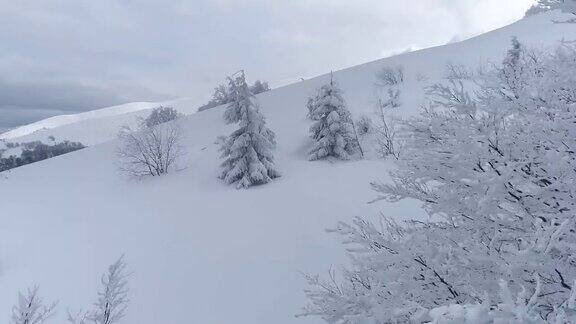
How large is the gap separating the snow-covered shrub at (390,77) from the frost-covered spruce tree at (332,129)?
12.0 m

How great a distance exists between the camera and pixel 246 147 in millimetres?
22406

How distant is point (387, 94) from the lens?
103 ft

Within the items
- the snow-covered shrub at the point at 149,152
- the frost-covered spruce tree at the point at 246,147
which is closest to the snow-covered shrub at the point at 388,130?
the frost-covered spruce tree at the point at 246,147

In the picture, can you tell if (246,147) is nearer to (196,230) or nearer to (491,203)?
(196,230)

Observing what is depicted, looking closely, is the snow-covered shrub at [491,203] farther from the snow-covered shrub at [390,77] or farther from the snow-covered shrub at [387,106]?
the snow-covered shrub at [390,77]

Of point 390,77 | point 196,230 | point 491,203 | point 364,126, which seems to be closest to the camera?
point 491,203

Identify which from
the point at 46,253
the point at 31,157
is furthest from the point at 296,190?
the point at 31,157

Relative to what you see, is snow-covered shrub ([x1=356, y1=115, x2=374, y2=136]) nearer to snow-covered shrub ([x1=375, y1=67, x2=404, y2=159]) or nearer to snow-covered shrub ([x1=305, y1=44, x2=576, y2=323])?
snow-covered shrub ([x1=375, y1=67, x2=404, y2=159])

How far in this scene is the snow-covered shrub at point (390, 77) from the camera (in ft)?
112

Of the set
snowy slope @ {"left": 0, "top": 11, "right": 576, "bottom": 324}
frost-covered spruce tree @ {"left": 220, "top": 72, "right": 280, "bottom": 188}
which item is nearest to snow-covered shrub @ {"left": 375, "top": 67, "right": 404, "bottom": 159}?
snowy slope @ {"left": 0, "top": 11, "right": 576, "bottom": 324}

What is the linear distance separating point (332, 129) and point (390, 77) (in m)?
14.7

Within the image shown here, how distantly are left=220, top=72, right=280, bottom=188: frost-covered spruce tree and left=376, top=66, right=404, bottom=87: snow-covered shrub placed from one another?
596 inches

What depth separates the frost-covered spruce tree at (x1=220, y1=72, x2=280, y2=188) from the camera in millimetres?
21500

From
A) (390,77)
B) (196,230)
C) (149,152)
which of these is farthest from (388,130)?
(149,152)
